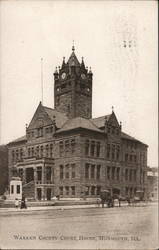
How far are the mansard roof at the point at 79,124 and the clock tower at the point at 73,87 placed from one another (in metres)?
0.11

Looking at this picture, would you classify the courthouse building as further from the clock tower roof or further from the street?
the street

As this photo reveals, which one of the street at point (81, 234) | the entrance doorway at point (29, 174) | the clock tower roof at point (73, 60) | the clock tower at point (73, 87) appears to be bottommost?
the street at point (81, 234)

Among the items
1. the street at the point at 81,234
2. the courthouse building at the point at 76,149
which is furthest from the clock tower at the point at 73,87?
the street at the point at 81,234

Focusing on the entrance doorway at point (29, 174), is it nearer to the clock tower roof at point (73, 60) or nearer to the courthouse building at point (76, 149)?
the courthouse building at point (76, 149)

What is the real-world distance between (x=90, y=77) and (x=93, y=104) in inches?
15.8

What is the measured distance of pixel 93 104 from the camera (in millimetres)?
6180

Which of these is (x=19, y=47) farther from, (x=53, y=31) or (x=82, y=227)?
(x=82, y=227)

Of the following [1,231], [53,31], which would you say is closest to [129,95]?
[53,31]

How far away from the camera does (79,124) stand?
709 cm

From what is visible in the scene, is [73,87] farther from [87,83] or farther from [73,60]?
[73,60]

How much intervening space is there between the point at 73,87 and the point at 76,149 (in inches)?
45.6

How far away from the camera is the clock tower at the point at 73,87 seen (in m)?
6.01

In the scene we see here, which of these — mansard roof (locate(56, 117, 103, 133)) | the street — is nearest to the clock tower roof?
mansard roof (locate(56, 117, 103, 133))

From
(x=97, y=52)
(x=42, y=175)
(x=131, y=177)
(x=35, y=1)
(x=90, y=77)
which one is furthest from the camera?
(x=42, y=175)
